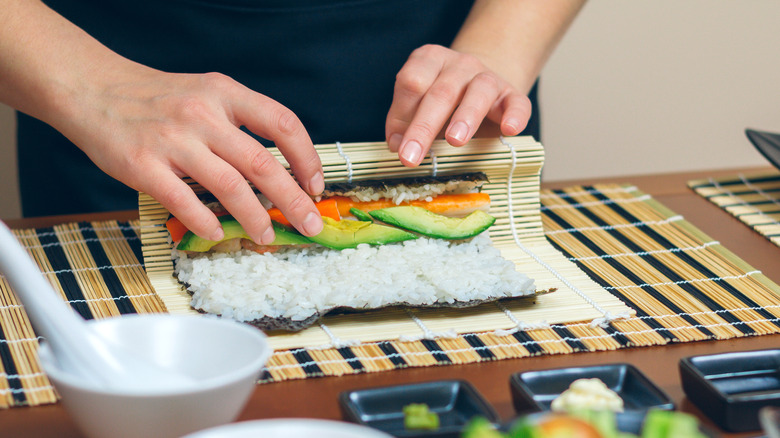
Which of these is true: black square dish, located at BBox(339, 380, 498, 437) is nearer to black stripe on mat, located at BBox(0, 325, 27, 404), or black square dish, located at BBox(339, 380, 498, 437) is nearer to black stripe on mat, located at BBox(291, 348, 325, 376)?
black stripe on mat, located at BBox(291, 348, 325, 376)

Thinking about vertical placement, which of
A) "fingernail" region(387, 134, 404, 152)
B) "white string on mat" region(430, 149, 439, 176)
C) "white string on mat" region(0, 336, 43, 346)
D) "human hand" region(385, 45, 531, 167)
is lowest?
"white string on mat" region(0, 336, 43, 346)

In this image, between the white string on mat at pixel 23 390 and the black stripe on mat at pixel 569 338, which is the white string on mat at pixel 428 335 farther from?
the white string on mat at pixel 23 390

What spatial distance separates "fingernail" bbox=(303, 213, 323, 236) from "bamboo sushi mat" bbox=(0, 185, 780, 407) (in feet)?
0.91

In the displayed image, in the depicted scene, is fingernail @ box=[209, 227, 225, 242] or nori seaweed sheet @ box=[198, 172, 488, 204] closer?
fingernail @ box=[209, 227, 225, 242]

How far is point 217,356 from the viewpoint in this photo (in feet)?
3.02

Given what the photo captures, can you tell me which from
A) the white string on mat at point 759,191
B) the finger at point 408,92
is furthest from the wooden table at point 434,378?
the white string on mat at point 759,191

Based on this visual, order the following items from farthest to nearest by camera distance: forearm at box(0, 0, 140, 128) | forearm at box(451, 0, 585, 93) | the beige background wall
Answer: the beige background wall < forearm at box(451, 0, 585, 93) < forearm at box(0, 0, 140, 128)

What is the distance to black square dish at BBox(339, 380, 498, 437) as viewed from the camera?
916 millimetres

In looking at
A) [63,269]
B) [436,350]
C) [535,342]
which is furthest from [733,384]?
[63,269]

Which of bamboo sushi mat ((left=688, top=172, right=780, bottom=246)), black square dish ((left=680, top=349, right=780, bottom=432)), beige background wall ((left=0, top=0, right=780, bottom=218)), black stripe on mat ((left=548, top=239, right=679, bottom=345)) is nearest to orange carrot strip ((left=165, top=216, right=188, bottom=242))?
black stripe on mat ((left=548, top=239, right=679, bottom=345))

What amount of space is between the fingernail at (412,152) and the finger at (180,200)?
14.8 inches

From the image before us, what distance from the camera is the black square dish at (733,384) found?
0.95m

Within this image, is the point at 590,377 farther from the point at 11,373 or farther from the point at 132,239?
the point at 132,239

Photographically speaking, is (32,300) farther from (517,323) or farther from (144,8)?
(144,8)
